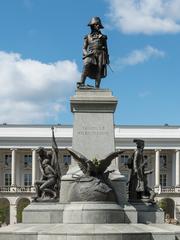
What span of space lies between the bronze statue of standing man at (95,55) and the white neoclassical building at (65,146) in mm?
88773

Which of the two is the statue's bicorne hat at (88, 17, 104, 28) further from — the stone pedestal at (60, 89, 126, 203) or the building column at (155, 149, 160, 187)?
the building column at (155, 149, 160, 187)

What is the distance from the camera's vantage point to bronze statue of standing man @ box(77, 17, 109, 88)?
27.7m

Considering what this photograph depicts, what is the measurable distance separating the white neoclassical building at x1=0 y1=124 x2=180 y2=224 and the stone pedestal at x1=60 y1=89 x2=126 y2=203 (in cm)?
8968

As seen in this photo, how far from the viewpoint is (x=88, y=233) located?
20.9 m

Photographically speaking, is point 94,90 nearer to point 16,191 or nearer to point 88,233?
point 88,233

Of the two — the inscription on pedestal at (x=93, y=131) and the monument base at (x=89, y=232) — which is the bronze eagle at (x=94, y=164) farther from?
the monument base at (x=89, y=232)

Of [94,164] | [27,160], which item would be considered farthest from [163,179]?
[94,164]

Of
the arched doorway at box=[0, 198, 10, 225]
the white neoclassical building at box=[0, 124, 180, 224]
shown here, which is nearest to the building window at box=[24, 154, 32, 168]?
the white neoclassical building at box=[0, 124, 180, 224]

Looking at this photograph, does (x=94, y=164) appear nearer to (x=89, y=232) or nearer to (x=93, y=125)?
(x=93, y=125)

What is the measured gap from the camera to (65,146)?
120m

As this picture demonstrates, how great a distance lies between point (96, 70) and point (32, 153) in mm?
98878

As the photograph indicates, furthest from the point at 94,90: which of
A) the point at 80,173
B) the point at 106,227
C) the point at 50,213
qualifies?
the point at 106,227

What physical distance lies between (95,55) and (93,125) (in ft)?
9.35

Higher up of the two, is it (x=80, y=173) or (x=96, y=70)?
(x=96, y=70)
